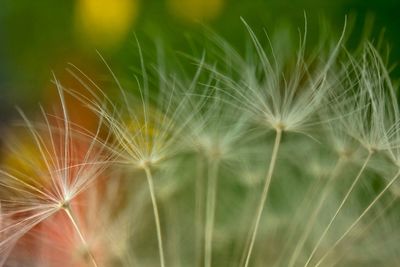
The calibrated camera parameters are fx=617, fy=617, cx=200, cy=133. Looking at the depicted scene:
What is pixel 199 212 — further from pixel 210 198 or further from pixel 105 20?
pixel 105 20

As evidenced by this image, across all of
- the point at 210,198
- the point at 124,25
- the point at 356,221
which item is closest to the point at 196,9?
the point at 124,25

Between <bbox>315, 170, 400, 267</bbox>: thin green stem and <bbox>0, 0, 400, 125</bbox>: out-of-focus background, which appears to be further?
<bbox>0, 0, 400, 125</bbox>: out-of-focus background

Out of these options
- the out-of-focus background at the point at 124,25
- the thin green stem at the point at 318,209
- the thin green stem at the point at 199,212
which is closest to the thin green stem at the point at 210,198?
the thin green stem at the point at 199,212

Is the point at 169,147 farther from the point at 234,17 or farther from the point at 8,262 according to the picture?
the point at 234,17

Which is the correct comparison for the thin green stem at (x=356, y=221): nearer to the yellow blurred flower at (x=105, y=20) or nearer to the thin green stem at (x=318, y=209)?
the thin green stem at (x=318, y=209)

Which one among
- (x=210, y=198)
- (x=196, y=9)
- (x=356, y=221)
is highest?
(x=196, y=9)

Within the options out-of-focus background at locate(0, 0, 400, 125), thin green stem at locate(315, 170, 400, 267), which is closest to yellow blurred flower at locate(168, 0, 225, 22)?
out-of-focus background at locate(0, 0, 400, 125)

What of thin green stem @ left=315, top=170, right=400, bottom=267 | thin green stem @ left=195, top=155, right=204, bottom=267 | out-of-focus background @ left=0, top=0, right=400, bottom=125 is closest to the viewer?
thin green stem @ left=315, top=170, right=400, bottom=267

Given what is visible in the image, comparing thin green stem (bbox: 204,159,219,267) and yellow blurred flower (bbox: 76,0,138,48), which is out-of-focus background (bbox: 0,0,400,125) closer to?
yellow blurred flower (bbox: 76,0,138,48)

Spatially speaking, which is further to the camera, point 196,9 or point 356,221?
point 196,9

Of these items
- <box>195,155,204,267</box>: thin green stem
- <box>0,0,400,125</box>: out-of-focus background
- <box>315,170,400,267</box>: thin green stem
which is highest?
<box>0,0,400,125</box>: out-of-focus background
